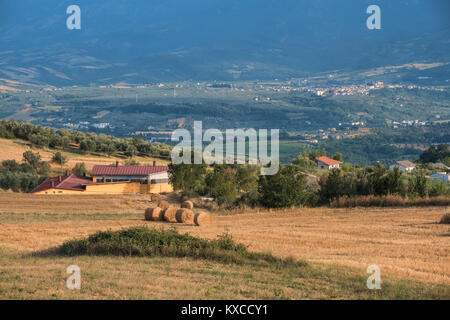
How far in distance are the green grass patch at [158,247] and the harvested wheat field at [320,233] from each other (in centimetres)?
83

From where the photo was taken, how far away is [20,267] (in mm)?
11930

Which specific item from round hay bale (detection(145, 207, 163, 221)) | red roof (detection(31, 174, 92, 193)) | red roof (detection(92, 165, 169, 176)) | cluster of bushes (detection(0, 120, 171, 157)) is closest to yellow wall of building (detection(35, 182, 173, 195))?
red roof (detection(31, 174, 92, 193))

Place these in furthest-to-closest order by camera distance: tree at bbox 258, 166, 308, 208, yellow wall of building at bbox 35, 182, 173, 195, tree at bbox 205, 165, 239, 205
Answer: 1. yellow wall of building at bbox 35, 182, 173, 195
2. tree at bbox 205, 165, 239, 205
3. tree at bbox 258, 166, 308, 208

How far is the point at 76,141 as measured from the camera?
65375 mm

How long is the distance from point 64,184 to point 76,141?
26995 mm

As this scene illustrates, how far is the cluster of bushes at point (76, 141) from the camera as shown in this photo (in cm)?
6059

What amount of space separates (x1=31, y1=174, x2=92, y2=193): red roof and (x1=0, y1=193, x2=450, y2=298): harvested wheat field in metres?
8.40

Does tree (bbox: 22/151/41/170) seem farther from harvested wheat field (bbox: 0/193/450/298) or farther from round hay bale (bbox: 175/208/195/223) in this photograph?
round hay bale (bbox: 175/208/195/223)

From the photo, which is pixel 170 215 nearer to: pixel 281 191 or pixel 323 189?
pixel 281 191

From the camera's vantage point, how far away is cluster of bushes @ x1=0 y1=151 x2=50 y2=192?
40.6 m

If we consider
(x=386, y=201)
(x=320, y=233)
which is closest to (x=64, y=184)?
(x=386, y=201)
